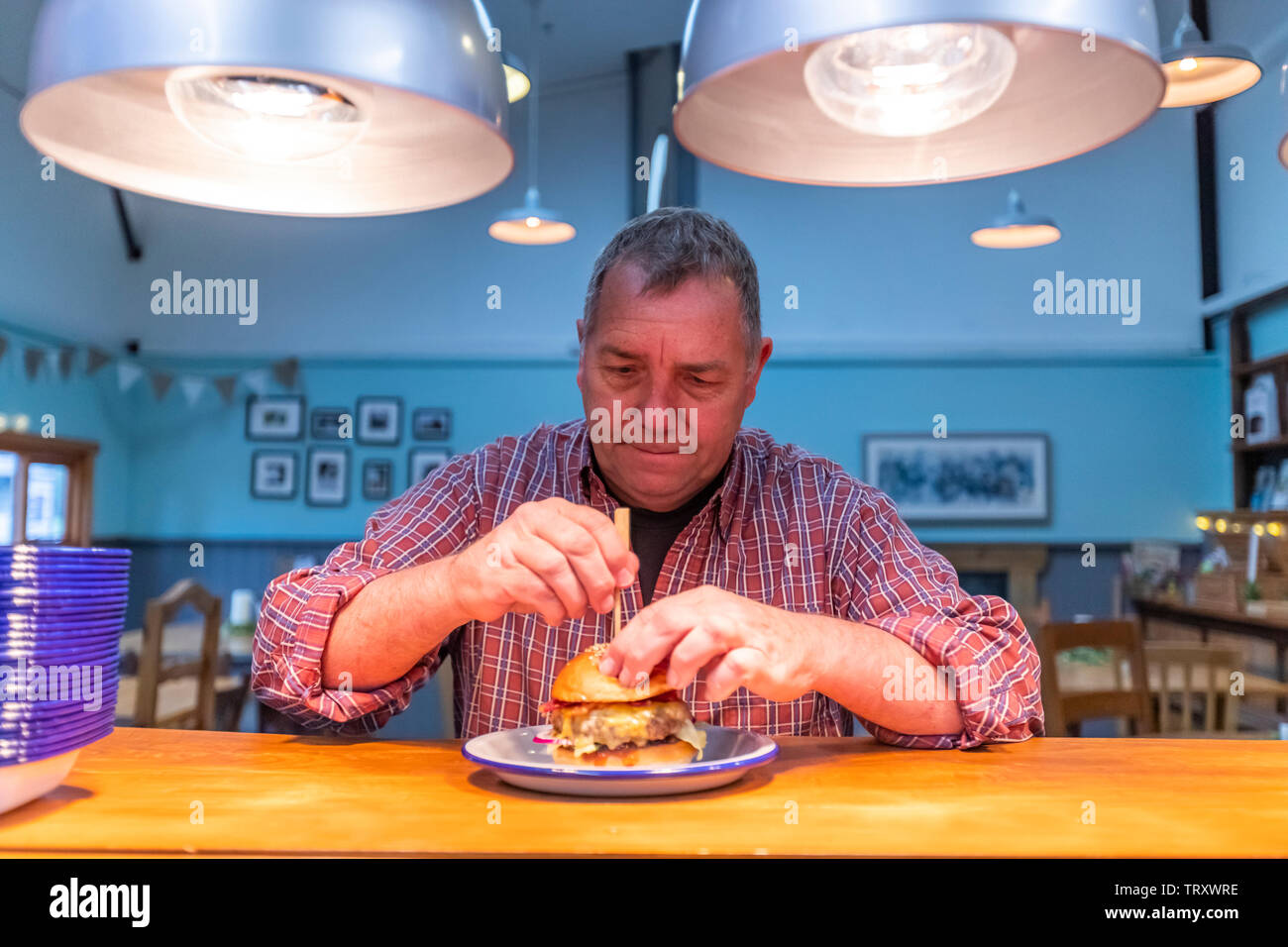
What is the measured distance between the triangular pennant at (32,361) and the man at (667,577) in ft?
21.1

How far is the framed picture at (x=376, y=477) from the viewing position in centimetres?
818

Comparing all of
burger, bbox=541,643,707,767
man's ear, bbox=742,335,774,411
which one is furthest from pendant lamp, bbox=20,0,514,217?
man's ear, bbox=742,335,774,411

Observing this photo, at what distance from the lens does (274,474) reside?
27.0 ft

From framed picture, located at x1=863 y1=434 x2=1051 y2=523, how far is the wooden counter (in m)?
6.51

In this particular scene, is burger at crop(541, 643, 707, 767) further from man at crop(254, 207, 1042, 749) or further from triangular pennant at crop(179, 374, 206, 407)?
triangular pennant at crop(179, 374, 206, 407)

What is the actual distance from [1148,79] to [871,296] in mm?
7217

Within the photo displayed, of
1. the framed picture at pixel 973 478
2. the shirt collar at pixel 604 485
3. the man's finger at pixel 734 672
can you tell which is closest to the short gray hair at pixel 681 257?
the shirt collar at pixel 604 485

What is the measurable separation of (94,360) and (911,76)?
8242 millimetres

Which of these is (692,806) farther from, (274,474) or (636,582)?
(274,474)

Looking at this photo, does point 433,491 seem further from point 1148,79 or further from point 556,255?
point 556,255

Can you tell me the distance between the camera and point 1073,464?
302 inches

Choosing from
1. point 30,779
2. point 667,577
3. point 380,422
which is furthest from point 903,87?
point 380,422

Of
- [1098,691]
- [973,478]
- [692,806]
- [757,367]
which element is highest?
[973,478]
